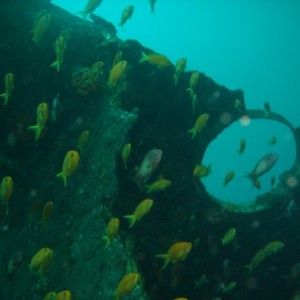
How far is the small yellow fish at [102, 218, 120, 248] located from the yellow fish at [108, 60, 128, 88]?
9.24 ft

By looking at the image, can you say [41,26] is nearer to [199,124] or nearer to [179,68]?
[179,68]

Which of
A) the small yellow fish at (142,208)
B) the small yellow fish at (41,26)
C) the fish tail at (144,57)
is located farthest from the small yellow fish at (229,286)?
the small yellow fish at (41,26)

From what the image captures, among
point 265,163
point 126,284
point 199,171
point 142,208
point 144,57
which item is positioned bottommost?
point 126,284

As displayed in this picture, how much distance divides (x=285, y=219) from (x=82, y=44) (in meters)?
6.87

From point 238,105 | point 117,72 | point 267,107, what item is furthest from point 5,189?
point 267,107

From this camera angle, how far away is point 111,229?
18.4 feet

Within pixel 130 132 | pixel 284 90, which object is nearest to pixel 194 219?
pixel 130 132

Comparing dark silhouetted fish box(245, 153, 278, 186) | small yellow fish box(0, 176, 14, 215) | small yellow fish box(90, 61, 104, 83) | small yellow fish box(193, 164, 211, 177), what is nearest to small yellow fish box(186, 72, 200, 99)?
small yellow fish box(193, 164, 211, 177)

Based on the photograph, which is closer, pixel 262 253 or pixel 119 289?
pixel 119 289

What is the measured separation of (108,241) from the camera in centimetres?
573

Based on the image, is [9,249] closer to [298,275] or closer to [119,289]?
[119,289]

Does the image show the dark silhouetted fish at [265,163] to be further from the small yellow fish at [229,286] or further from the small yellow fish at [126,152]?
the small yellow fish at [126,152]

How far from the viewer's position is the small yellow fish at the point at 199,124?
7750mm

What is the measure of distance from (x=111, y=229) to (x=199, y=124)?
3400 millimetres
